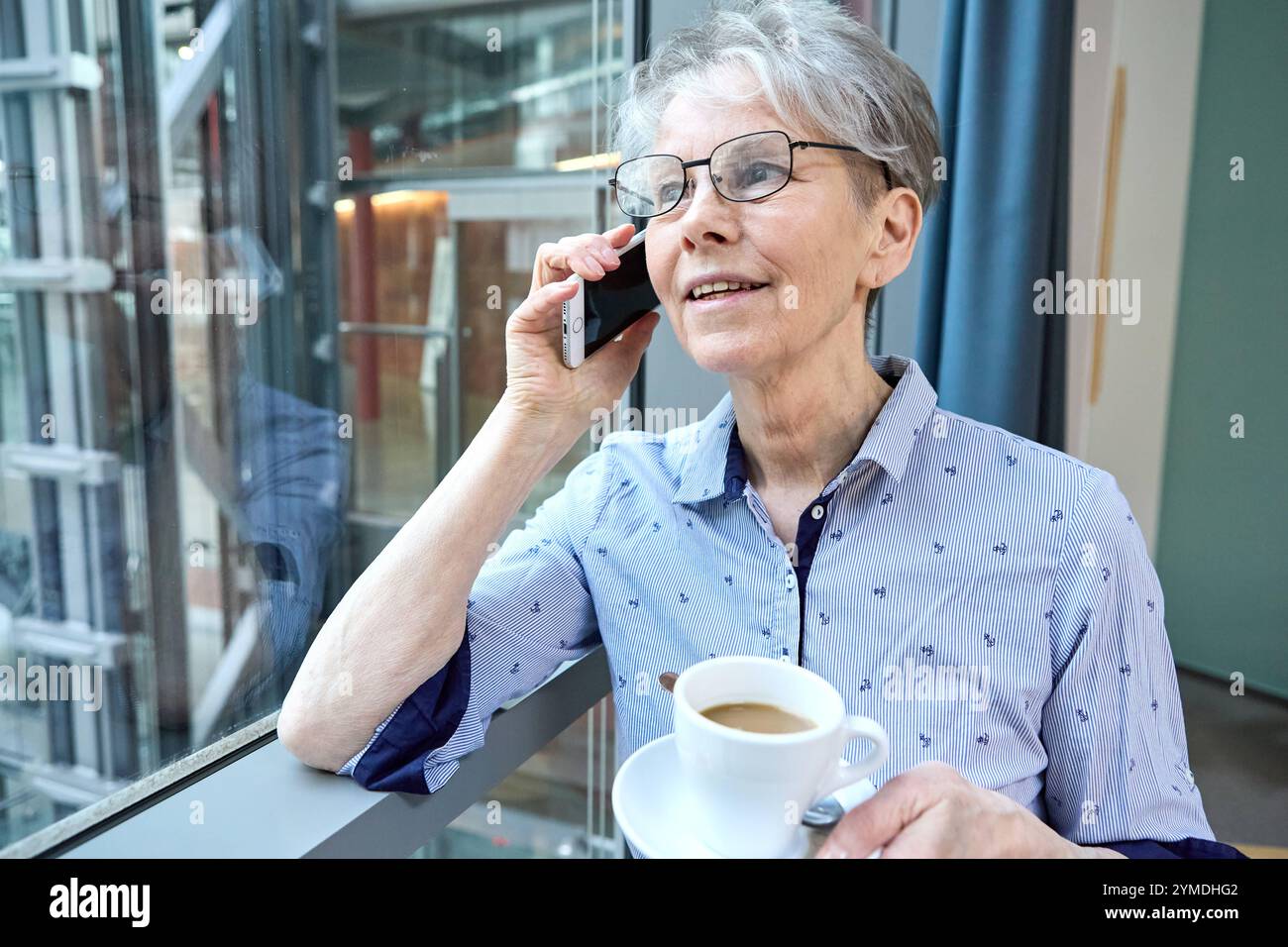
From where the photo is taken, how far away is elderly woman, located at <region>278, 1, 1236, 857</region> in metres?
0.84

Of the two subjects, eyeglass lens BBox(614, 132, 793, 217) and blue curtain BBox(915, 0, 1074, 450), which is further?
blue curtain BBox(915, 0, 1074, 450)

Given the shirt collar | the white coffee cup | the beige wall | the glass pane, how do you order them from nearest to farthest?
the white coffee cup
the glass pane
the shirt collar
the beige wall

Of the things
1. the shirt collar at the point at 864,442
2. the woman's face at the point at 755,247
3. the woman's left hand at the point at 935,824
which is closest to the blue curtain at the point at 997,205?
the shirt collar at the point at 864,442

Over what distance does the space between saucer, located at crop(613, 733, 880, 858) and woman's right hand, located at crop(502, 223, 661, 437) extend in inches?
16.3

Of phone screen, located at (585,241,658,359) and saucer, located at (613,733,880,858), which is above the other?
phone screen, located at (585,241,658,359)

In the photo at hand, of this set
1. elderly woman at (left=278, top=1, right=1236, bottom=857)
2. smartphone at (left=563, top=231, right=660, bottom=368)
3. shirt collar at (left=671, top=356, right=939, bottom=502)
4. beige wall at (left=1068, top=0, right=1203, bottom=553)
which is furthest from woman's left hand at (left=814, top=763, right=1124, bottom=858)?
beige wall at (left=1068, top=0, right=1203, bottom=553)

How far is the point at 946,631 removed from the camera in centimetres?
86

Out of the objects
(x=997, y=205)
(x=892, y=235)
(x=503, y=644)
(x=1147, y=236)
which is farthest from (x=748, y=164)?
(x=1147, y=236)

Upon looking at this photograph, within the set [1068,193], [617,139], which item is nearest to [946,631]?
[617,139]

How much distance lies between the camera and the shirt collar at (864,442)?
915mm

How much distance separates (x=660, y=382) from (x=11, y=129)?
0.96 meters

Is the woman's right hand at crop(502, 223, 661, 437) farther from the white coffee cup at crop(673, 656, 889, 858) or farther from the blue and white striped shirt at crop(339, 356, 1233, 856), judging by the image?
the white coffee cup at crop(673, 656, 889, 858)

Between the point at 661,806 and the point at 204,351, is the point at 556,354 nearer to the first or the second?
the point at 204,351
